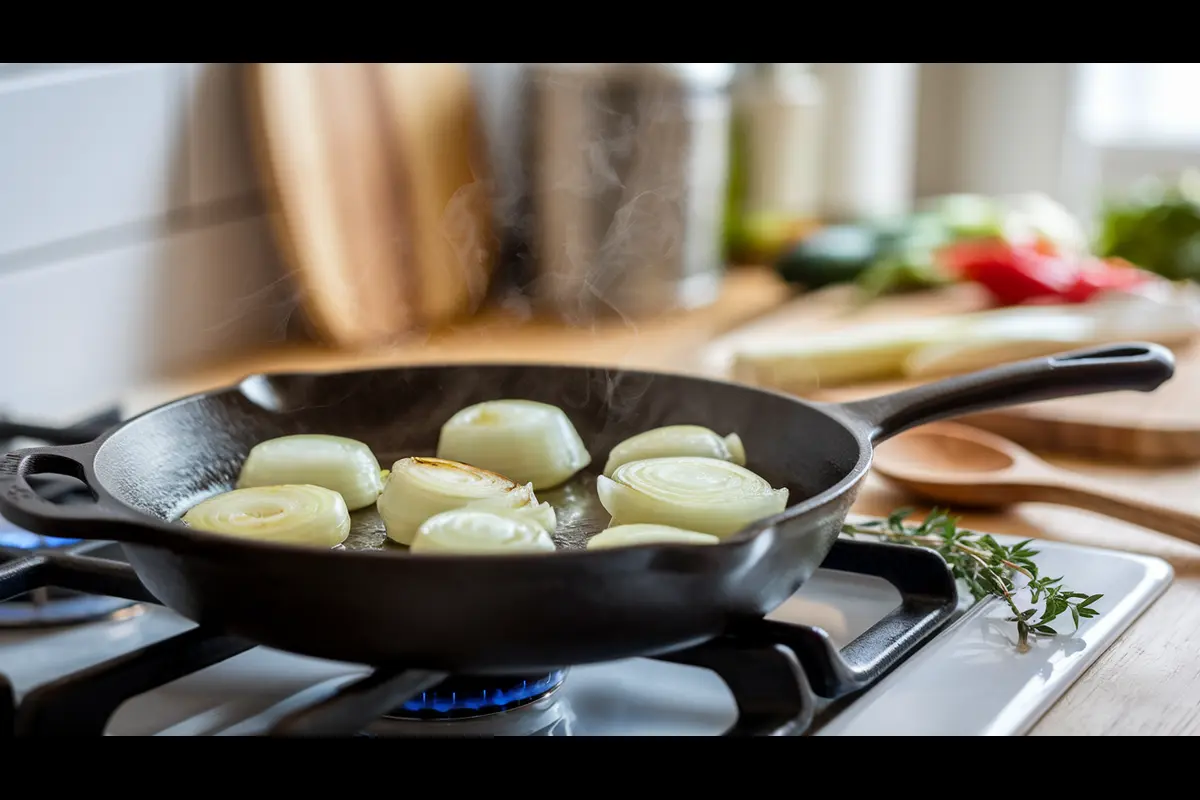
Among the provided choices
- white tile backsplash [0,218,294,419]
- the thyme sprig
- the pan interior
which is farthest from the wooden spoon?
white tile backsplash [0,218,294,419]

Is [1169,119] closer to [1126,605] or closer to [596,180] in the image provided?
[596,180]

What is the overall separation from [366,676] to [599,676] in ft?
0.58

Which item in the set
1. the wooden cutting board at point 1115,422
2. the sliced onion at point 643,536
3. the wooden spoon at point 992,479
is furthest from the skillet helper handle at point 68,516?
the wooden cutting board at point 1115,422

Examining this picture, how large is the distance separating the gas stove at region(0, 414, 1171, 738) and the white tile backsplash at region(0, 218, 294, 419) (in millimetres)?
506

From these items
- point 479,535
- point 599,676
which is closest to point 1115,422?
point 599,676

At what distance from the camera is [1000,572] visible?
33.1 inches

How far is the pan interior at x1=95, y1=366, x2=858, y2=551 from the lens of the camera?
32.6 inches

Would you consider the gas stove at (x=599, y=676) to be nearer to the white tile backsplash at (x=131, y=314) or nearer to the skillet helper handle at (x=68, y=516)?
the skillet helper handle at (x=68, y=516)

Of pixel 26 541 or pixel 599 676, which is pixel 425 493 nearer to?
pixel 599 676

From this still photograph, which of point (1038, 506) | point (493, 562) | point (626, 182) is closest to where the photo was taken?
point (493, 562)

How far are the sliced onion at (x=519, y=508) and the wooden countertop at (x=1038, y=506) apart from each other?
272mm

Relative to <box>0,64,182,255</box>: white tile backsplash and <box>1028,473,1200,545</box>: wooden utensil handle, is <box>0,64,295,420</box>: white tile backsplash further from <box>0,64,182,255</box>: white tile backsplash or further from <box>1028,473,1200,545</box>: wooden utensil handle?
<box>1028,473,1200,545</box>: wooden utensil handle

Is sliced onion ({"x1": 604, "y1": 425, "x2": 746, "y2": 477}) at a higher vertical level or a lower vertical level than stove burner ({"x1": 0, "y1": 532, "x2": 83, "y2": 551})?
higher

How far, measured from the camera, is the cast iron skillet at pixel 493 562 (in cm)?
58
